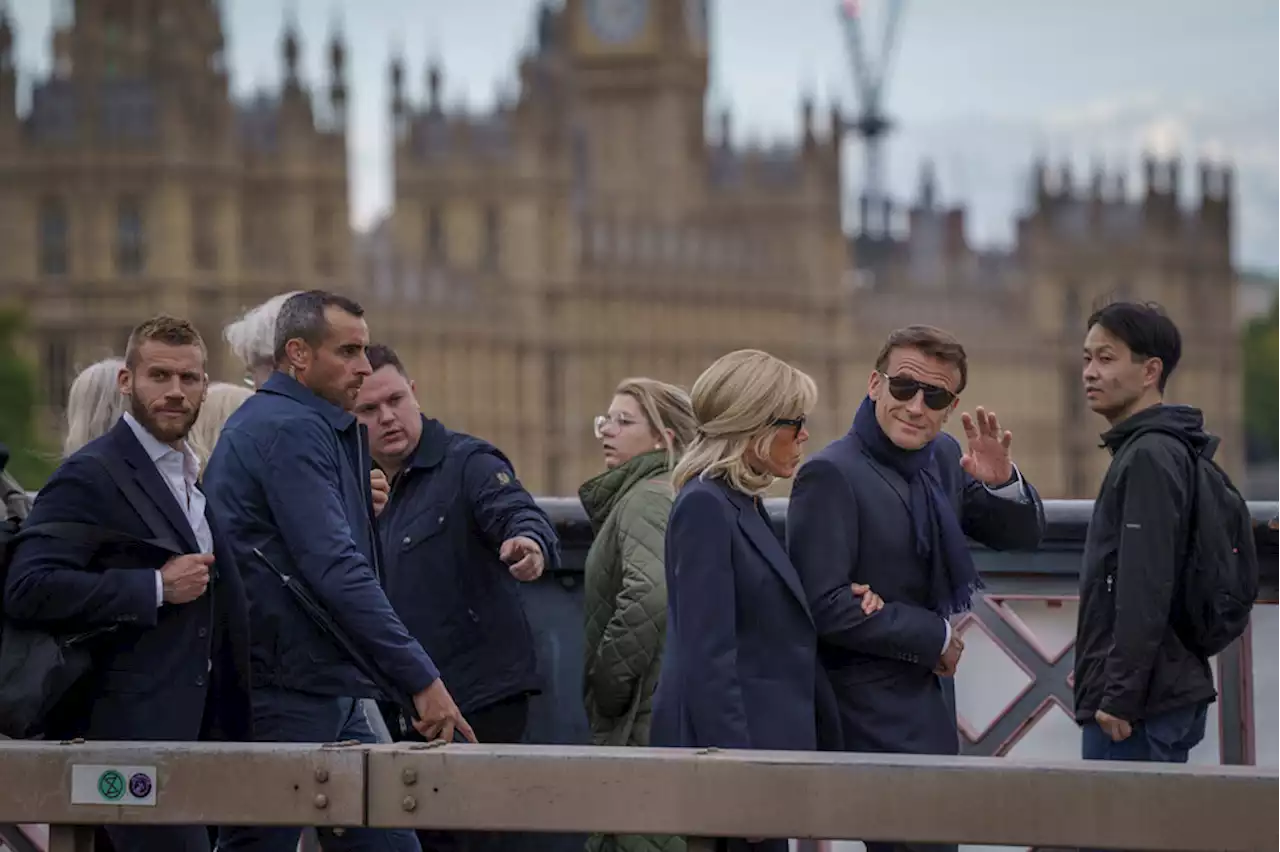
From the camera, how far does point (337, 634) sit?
539 cm

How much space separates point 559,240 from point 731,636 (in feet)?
218

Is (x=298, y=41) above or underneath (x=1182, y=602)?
above

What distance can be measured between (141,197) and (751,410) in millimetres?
52583

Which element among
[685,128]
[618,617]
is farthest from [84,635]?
[685,128]

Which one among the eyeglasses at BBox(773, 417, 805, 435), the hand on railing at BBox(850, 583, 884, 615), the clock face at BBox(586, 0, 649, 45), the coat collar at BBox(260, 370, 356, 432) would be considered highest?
the clock face at BBox(586, 0, 649, 45)

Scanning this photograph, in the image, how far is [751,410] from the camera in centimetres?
532

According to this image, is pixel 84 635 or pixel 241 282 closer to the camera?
pixel 84 635

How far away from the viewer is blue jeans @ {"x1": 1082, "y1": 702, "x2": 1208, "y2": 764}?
18.4ft

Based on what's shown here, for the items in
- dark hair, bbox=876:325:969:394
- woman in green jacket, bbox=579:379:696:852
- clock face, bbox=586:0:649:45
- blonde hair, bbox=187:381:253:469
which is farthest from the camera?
clock face, bbox=586:0:649:45

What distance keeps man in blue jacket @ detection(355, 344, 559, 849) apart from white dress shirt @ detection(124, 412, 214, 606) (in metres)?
0.77

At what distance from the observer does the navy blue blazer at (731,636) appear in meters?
5.16

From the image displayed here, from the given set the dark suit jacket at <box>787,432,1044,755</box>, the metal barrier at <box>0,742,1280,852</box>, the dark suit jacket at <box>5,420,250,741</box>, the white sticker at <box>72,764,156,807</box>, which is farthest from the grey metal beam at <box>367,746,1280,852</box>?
the dark suit jacket at <box>787,432,1044,755</box>

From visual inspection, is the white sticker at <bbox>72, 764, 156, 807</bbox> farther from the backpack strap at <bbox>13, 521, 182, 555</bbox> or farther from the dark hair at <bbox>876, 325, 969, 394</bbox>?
the dark hair at <bbox>876, 325, 969, 394</bbox>

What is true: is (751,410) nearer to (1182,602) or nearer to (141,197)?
(1182,602)
